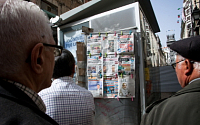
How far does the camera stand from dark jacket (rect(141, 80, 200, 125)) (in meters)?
1.11

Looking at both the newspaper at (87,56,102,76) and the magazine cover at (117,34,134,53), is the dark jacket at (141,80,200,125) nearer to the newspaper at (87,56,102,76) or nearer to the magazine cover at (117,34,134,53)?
the magazine cover at (117,34,134,53)

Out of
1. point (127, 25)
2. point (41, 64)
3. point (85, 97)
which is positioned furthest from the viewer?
point (127, 25)

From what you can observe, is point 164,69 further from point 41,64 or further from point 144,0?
point 41,64

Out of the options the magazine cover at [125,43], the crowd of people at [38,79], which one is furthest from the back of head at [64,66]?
the magazine cover at [125,43]

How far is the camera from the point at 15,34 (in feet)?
2.43

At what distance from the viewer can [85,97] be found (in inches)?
67.7

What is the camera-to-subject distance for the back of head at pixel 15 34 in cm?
73

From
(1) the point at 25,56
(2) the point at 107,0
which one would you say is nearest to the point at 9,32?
(1) the point at 25,56

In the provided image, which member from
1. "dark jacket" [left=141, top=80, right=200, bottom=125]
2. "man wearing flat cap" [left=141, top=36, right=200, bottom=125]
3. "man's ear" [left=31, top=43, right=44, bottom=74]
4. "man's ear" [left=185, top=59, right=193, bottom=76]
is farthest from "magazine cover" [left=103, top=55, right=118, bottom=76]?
"man's ear" [left=31, top=43, right=44, bottom=74]

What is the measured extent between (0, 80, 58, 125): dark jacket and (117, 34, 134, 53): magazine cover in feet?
8.13

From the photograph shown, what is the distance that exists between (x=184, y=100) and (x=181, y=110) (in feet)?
0.27

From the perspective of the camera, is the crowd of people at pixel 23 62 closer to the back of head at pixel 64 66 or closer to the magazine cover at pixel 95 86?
the back of head at pixel 64 66

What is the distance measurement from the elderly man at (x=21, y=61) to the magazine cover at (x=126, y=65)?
2201mm

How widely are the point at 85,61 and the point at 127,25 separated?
1.19 m
